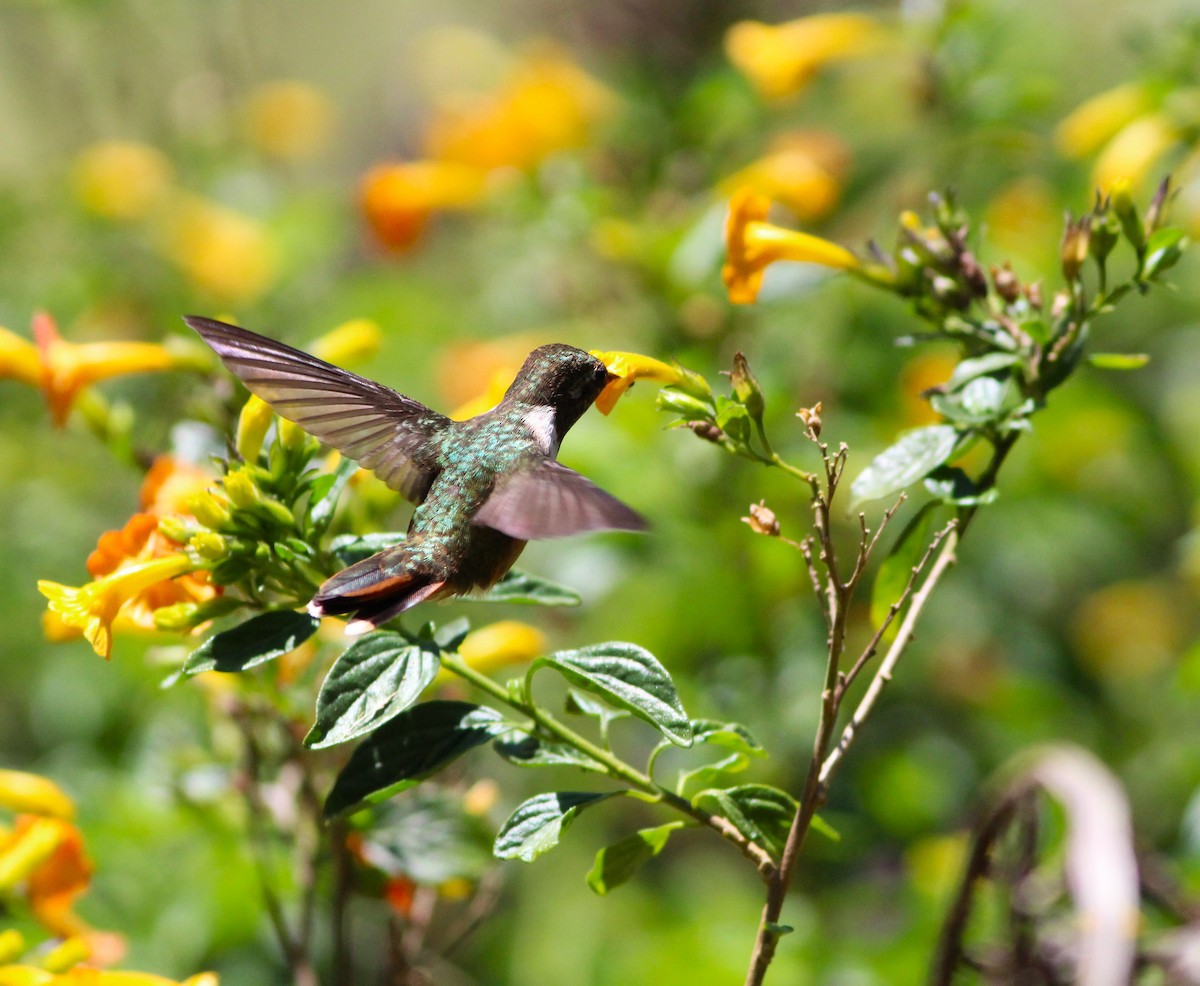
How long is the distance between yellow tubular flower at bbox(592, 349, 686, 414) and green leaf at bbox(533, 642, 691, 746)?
254 millimetres

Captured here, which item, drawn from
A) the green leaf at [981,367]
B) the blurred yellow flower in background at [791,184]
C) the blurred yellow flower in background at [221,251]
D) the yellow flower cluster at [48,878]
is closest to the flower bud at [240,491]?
the yellow flower cluster at [48,878]

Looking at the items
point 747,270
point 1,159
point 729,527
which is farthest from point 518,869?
point 1,159

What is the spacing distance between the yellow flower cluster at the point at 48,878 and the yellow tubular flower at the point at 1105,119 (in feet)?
5.91

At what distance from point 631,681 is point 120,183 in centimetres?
331

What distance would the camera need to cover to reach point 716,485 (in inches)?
90.0

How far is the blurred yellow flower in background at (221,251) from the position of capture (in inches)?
142

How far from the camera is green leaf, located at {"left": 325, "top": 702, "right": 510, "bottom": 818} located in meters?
0.99

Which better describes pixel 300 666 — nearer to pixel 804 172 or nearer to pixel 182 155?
pixel 804 172

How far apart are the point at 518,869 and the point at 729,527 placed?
112cm

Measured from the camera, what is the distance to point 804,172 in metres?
1.99

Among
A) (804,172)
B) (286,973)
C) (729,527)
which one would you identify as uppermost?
(804,172)

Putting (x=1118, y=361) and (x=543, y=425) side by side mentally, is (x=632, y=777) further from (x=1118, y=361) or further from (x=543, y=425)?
(x=1118, y=361)

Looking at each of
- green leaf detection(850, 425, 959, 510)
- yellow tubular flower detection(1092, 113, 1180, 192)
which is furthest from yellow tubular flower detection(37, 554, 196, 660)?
yellow tubular flower detection(1092, 113, 1180, 192)

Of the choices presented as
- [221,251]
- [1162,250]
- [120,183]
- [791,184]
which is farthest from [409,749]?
[120,183]
